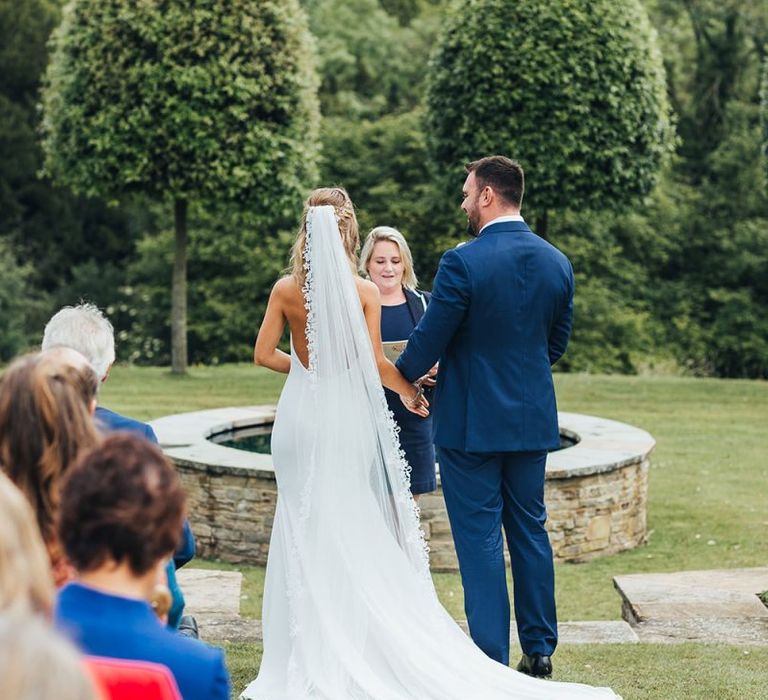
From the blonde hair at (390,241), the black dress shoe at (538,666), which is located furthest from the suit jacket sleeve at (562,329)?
the black dress shoe at (538,666)

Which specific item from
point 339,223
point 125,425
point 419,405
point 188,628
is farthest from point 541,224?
point 125,425

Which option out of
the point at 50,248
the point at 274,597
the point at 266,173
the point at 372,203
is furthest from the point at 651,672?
the point at 50,248

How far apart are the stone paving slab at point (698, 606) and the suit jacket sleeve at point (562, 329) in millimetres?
1439

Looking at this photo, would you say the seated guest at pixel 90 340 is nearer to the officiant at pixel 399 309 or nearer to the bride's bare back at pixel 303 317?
the bride's bare back at pixel 303 317

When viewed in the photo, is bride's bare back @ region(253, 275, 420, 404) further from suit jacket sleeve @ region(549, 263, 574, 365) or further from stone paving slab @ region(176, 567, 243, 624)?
stone paving slab @ region(176, 567, 243, 624)

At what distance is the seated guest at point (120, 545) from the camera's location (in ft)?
6.83

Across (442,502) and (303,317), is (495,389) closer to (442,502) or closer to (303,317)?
(303,317)

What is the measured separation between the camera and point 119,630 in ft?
7.09

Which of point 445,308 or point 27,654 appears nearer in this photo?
point 27,654

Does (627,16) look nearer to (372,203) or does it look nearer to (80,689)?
(372,203)

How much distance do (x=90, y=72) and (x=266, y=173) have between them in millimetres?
2446

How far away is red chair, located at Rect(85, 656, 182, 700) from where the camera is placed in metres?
2.00

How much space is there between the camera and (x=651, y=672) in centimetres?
489

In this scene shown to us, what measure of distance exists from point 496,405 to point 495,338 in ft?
0.89
